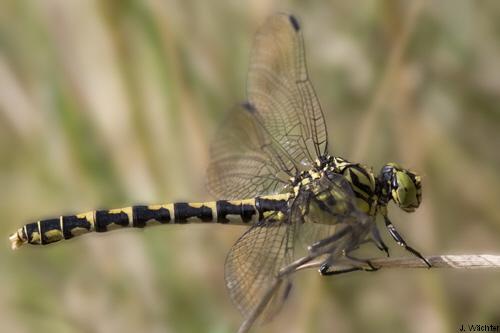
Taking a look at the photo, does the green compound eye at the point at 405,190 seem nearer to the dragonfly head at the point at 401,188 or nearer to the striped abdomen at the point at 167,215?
the dragonfly head at the point at 401,188

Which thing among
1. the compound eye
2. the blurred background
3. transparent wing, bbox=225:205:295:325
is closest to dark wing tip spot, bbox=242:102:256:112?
the blurred background

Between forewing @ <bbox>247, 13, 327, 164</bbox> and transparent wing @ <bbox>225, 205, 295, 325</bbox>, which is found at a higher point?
forewing @ <bbox>247, 13, 327, 164</bbox>

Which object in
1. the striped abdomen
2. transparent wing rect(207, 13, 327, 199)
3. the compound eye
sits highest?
transparent wing rect(207, 13, 327, 199)

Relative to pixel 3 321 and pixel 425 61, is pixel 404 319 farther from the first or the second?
pixel 3 321

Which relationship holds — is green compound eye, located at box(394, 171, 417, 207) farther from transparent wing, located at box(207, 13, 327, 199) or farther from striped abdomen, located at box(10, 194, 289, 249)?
striped abdomen, located at box(10, 194, 289, 249)

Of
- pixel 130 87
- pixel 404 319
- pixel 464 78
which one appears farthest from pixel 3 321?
pixel 464 78

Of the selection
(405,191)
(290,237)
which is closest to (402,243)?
(405,191)

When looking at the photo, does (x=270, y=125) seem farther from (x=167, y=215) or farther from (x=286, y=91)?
(x=167, y=215)
